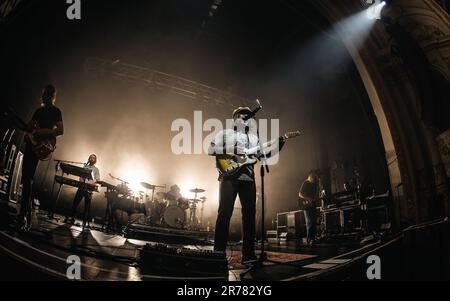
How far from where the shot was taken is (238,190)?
2615 millimetres

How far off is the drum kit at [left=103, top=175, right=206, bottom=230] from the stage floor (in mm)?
356

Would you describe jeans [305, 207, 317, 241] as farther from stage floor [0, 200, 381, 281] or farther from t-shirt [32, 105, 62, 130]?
t-shirt [32, 105, 62, 130]

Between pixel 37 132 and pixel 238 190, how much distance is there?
205cm

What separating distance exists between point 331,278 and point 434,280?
1.11 m

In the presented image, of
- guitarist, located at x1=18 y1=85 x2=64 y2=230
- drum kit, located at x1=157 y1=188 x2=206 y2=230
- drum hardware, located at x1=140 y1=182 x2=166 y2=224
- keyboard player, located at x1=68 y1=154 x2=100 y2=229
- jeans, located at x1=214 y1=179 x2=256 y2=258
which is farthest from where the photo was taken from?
drum kit, located at x1=157 y1=188 x2=206 y2=230

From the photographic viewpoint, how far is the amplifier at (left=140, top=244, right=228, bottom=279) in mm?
1978

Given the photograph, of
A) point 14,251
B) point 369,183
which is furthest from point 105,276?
point 369,183

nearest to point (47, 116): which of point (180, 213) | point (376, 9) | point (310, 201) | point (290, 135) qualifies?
point (180, 213)

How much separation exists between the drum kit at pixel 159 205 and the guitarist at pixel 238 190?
0.56 metres

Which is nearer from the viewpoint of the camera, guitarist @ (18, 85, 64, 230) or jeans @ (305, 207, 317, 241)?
guitarist @ (18, 85, 64, 230)

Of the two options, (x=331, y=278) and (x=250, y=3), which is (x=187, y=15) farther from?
(x=331, y=278)

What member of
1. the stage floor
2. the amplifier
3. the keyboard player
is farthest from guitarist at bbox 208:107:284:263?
the keyboard player

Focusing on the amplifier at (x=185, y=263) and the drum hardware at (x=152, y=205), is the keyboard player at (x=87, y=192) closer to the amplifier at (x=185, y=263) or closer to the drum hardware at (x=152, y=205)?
the drum hardware at (x=152, y=205)

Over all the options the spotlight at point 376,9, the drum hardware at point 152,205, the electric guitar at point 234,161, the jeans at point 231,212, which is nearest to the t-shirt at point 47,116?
Answer: the drum hardware at point 152,205
